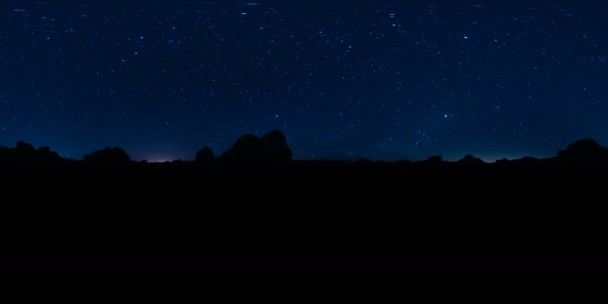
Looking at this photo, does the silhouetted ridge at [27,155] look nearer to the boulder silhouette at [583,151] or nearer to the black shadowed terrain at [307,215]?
the black shadowed terrain at [307,215]

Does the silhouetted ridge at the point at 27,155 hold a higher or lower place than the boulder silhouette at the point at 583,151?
higher

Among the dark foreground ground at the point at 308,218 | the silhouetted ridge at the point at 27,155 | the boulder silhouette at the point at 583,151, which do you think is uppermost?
the silhouetted ridge at the point at 27,155

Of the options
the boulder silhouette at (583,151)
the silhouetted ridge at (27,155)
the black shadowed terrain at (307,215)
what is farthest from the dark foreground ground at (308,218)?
the boulder silhouette at (583,151)

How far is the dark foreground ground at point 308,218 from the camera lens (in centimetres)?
209

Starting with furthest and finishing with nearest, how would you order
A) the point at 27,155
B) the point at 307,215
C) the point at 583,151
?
1. the point at 583,151
2. the point at 27,155
3. the point at 307,215

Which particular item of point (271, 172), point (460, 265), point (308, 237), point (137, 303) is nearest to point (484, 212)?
point (460, 265)

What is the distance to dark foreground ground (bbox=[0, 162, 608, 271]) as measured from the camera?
2090 mm

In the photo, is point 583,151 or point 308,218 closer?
point 308,218

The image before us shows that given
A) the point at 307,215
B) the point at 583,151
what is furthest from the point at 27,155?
the point at 583,151

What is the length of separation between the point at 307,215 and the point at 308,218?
0.02 meters

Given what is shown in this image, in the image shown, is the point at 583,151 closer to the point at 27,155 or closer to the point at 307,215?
the point at 307,215

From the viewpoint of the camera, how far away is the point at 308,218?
2.19m

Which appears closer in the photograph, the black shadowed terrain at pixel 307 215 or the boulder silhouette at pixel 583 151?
the black shadowed terrain at pixel 307 215

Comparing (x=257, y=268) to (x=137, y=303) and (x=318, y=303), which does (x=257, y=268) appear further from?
(x=137, y=303)
